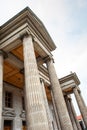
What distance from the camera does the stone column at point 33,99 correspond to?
216 inches

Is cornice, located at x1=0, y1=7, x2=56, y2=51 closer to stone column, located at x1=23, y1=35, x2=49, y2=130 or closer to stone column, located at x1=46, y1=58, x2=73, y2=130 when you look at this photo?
stone column, located at x1=23, y1=35, x2=49, y2=130

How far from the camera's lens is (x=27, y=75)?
22.2 feet

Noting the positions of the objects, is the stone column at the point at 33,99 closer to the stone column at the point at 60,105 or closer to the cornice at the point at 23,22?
the cornice at the point at 23,22

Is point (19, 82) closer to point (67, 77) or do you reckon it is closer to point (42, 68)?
point (42, 68)

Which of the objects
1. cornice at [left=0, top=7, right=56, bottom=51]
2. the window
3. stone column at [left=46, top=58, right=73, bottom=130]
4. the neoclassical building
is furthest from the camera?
the window

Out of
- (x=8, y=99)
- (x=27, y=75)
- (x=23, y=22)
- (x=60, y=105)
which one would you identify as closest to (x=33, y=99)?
(x=27, y=75)

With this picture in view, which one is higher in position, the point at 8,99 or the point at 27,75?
the point at 8,99

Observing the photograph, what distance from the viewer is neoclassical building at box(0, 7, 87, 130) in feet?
19.8

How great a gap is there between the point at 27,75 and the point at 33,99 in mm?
1395

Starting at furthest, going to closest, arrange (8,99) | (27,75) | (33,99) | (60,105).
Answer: (8,99) < (60,105) < (27,75) < (33,99)

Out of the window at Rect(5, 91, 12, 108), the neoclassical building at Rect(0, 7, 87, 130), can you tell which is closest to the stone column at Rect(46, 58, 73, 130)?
the neoclassical building at Rect(0, 7, 87, 130)

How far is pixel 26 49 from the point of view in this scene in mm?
7617

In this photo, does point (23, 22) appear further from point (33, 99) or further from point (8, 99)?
point (8, 99)

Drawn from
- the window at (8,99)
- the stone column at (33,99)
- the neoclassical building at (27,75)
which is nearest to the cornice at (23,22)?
the neoclassical building at (27,75)
